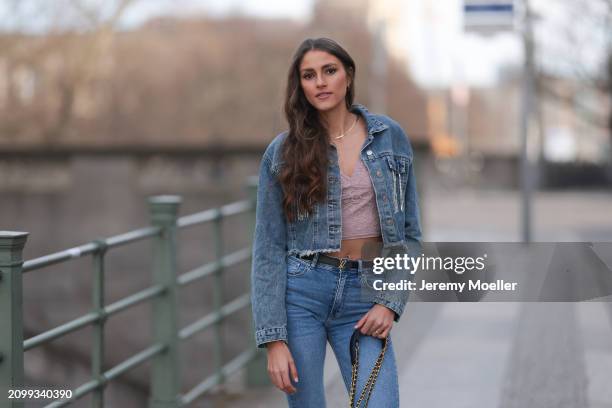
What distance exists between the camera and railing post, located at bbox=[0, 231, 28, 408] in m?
3.92

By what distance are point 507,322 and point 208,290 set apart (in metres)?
12.0

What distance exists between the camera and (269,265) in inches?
127

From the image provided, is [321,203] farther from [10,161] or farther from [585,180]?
[585,180]

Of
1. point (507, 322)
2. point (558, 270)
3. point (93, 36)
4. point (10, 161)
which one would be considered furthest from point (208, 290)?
point (558, 270)

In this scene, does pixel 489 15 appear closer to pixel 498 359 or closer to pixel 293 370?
pixel 498 359

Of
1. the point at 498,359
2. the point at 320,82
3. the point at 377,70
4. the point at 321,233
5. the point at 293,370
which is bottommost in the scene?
the point at 498,359

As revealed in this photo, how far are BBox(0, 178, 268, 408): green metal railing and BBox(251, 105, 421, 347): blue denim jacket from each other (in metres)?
1.13

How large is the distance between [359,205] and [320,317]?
0.36 m

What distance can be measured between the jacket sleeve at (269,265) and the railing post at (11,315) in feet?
3.68

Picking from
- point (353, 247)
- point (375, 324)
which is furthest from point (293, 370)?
point (353, 247)

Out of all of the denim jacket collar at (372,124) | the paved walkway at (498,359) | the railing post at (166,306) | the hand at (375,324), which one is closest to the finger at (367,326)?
the hand at (375,324)

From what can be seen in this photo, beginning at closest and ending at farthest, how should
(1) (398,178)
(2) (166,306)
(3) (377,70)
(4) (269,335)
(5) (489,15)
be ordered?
1. (4) (269,335)
2. (1) (398,178)
3. (2) (166,306)
4. (5) (489,15)
5. (3) (377,70)

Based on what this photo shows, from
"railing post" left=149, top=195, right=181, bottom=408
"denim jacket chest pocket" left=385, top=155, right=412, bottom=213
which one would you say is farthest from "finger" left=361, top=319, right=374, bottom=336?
"railing post" left=149, top=195, right=181, bottom=408

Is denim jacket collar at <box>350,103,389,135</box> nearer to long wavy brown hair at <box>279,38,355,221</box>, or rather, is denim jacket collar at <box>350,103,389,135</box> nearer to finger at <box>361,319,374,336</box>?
long wavy brown hair at <box>279,38,355,221</box>
